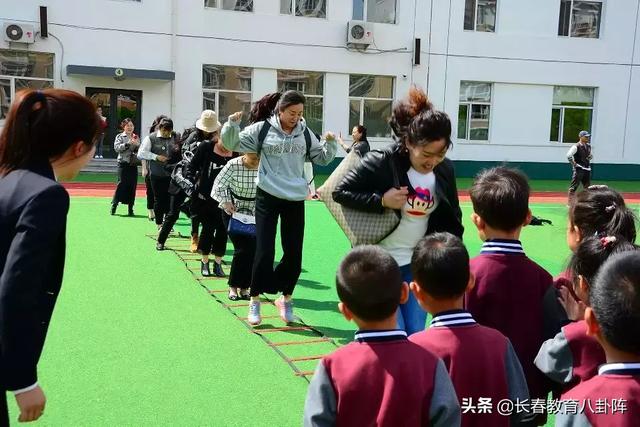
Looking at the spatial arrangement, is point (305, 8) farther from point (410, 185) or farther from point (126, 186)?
point (410, 185)

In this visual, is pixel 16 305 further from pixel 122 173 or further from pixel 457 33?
pixel 457 33

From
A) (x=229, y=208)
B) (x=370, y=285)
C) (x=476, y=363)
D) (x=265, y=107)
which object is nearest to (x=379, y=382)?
(x=370, y=285)

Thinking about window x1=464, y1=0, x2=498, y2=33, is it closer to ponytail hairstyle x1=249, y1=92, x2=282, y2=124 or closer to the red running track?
the red running track

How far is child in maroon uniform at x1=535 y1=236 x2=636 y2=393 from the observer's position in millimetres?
2230

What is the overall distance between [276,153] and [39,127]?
3007 millimetres

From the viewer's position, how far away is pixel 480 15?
2161 centimetres

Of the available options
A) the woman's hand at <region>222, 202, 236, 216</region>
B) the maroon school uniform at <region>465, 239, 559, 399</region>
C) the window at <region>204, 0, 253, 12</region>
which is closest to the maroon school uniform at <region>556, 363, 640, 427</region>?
the maroon school uniform at <region>465, 239, 559, 399</region>

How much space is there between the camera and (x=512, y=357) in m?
2.22

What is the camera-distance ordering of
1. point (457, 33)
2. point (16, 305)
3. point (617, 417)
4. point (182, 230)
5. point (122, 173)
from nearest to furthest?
point (617, 417) → point (16, 305) → point (182, 230) → point (122, 173) → point (457, 33)

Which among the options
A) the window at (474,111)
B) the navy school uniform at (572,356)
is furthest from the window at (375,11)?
the navy school uniform at (572,356)

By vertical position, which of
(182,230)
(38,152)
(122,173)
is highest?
(38,152)

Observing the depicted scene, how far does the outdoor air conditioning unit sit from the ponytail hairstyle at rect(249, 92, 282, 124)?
14.2 metres

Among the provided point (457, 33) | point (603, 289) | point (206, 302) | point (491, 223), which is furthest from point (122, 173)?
point (457, 33)

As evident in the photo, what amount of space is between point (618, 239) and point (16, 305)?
2.03 meters
